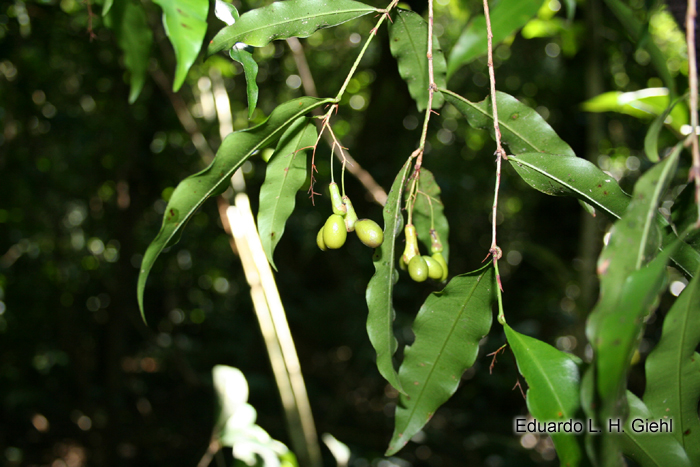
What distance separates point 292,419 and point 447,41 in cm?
398

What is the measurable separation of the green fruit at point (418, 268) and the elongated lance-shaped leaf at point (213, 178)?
0.92 feet

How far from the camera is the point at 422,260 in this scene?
77 cm

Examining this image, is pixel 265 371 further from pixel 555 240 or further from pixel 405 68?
pixel 405 68

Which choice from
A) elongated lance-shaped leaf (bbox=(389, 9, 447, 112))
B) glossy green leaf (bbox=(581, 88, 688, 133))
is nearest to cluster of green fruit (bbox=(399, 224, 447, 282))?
elongated lance-shaped leaf (bbox=(389, 9, 447, 112))

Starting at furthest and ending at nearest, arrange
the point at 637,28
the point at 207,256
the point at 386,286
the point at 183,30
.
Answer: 1. the point at 207,256
2. the point at 637,28
3. the point at 386,286
4. the point at 183,30

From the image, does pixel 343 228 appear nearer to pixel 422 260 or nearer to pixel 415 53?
pixel 422 260

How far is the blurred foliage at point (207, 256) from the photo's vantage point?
2785 mm

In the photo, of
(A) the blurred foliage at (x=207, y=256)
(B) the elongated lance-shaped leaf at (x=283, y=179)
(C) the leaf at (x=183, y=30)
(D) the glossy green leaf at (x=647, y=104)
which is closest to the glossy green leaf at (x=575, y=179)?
(B) the elongated lance-shaped leaf at (x=283, y=179)

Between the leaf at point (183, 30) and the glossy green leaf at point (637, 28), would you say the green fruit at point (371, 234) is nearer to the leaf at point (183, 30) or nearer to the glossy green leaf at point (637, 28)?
the leaf at point (183, 30)

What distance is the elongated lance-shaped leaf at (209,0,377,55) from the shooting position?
0.65 meters

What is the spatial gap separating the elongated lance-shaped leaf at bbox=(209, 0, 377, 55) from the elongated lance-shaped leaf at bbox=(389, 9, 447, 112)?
115mm

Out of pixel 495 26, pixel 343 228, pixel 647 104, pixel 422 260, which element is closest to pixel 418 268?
pixel 422 260

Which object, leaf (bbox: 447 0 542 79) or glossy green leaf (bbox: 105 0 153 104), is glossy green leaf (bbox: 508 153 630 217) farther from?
glossy green leaf (bbox: 105 0 153 104)

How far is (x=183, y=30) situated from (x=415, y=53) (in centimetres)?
41
